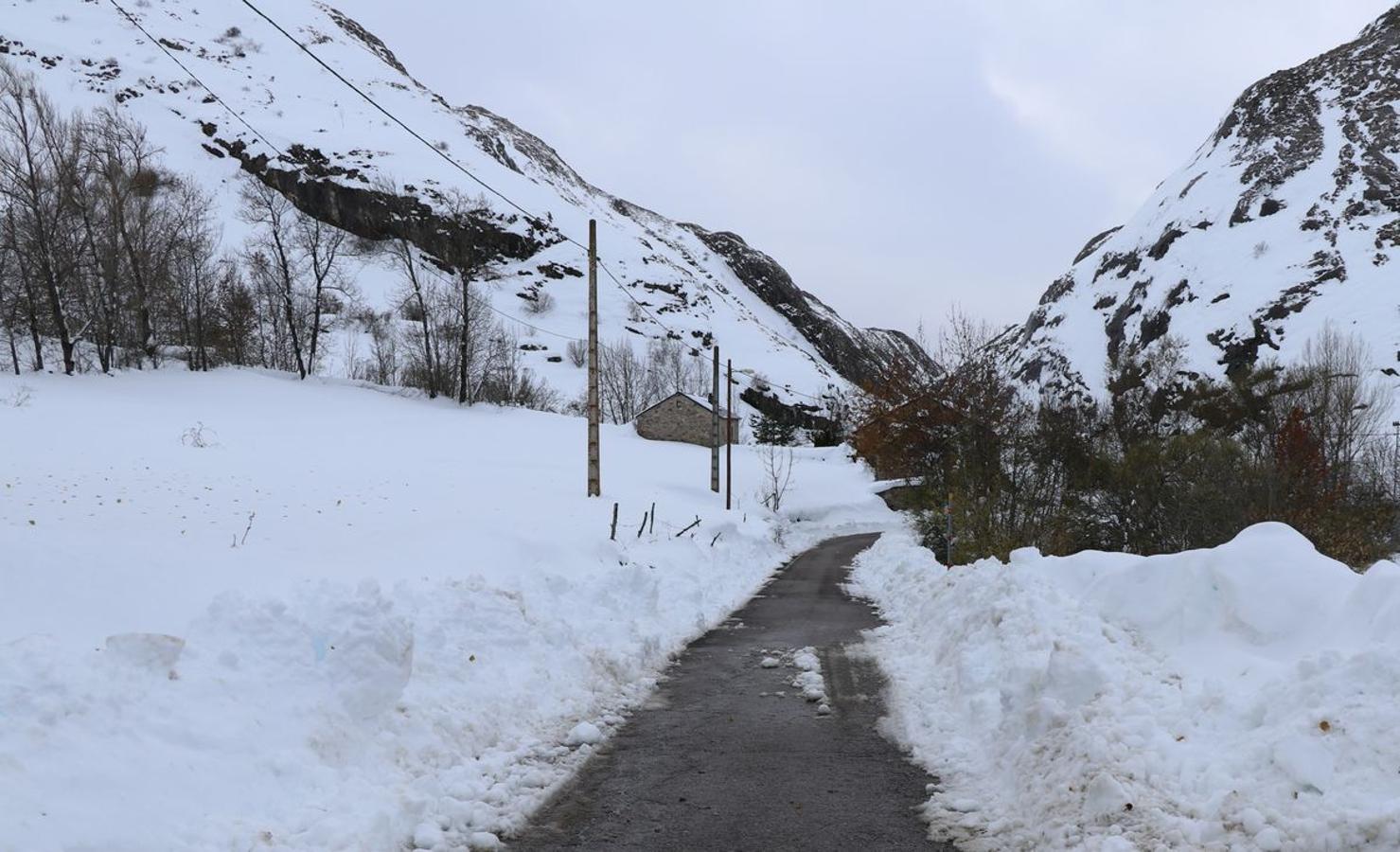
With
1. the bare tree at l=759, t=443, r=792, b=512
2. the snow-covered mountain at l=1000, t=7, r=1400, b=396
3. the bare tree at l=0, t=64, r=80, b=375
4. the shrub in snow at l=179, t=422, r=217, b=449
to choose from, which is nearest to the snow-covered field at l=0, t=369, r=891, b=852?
the shrub in snow at l=179, t=422, r=217, b=449

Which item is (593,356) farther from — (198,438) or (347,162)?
(347,162)

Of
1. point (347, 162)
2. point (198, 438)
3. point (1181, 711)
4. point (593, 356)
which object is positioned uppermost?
point (347, 162)

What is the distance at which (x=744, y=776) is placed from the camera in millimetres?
5953

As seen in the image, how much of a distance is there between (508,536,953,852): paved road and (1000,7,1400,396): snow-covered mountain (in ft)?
265

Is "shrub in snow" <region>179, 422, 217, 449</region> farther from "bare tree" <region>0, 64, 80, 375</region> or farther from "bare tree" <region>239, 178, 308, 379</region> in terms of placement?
"bare tree" <region>239, 178, 308, 379</region>

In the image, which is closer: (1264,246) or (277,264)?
(277,264)

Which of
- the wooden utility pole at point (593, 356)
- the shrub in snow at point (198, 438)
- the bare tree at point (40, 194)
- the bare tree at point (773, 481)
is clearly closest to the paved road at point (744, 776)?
the wooden utility pole at point (593, 356)

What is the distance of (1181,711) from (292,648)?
634 cm

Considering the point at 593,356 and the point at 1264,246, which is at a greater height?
the point at 1264,246

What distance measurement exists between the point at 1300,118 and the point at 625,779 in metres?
145

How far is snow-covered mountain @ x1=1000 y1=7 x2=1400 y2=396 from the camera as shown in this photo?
8188 cm

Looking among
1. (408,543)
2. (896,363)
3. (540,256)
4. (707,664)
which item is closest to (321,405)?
(896,363)

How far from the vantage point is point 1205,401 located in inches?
1481

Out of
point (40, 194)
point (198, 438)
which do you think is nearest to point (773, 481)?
point (198, 438)
